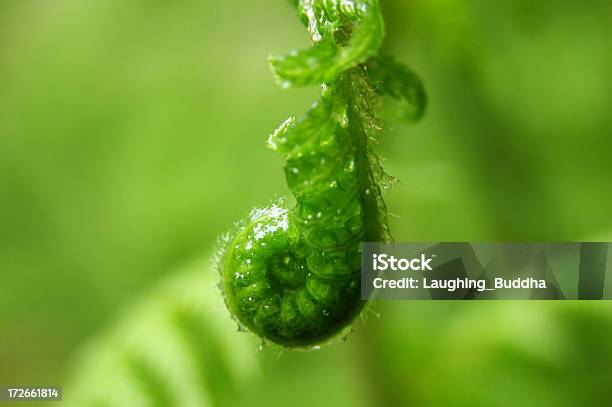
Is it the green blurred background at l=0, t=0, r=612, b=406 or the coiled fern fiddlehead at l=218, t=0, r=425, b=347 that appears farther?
the green blurred background at l=0, t=0, r=612, b=406

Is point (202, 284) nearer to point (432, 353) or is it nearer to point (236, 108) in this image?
point (432, 353)

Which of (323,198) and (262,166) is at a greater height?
(262,166)

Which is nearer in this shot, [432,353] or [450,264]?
[450,264]

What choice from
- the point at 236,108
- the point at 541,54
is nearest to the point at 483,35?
the point at 541,54

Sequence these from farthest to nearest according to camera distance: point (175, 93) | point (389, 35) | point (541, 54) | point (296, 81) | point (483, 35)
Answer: point (175, 93) < point (541, 54) < point (483, 35) < point (389, 35) < point (296, 81)

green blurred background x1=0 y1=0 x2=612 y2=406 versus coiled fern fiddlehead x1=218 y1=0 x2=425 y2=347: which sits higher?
green blurred background x1=0 y1=0 x2=612 y2=406
